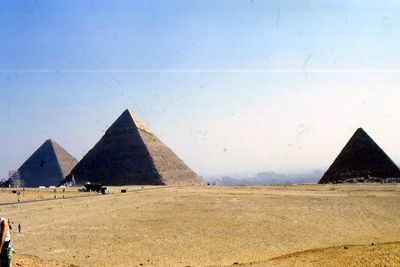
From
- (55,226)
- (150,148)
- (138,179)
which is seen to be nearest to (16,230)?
(55,226)

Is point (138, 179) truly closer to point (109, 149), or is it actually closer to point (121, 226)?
point (109, 149)

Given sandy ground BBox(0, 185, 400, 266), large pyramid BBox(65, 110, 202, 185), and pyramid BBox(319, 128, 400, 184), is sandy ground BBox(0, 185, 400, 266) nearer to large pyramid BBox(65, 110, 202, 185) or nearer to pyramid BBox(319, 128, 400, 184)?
pyramid BBox(319, 128, 400, 184)

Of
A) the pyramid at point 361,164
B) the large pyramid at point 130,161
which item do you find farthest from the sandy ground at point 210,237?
the large pyramid at point 130,161

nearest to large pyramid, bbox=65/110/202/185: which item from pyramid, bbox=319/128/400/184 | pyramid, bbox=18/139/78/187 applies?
pyramid, bbox=18/139/78/187

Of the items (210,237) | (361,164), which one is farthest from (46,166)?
(210,237)

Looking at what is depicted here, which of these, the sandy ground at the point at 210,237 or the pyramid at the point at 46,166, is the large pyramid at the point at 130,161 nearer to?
the pyramid at the point at 46,166
